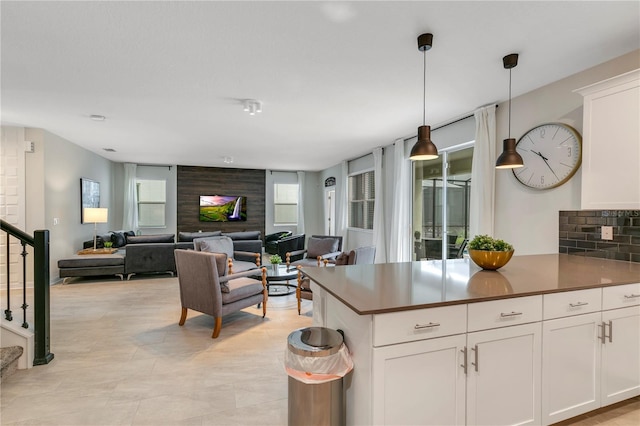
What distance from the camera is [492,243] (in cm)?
228

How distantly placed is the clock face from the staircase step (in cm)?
485

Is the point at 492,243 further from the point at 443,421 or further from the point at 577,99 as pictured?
the point at 577,99

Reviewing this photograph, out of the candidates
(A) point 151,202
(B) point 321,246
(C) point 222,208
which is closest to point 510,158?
(B) point 321,246

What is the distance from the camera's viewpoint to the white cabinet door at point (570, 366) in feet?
5.90

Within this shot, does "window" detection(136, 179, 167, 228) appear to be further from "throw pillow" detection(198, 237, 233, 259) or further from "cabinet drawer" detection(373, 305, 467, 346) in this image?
"cabinet drawer" detection(373, 305, 467, 346)

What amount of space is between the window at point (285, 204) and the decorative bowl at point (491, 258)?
25.8 ft

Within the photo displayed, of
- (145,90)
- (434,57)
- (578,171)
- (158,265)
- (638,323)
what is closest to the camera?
(638,323)

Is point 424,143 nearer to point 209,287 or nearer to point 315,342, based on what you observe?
point 315,342

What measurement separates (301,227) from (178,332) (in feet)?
21.4

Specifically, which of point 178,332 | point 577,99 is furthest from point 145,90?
point 577,99

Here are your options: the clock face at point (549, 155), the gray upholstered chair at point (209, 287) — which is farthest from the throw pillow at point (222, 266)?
the clock face at point (549, 155)

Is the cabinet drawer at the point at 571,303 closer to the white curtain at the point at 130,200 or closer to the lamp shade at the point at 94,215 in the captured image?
the lamp shade at the point at 94,215

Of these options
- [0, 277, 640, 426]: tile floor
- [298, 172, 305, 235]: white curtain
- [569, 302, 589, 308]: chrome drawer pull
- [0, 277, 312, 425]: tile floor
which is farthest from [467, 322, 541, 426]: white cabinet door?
[298, 172, 305, 235]: white curtain

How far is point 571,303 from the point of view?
185cm
